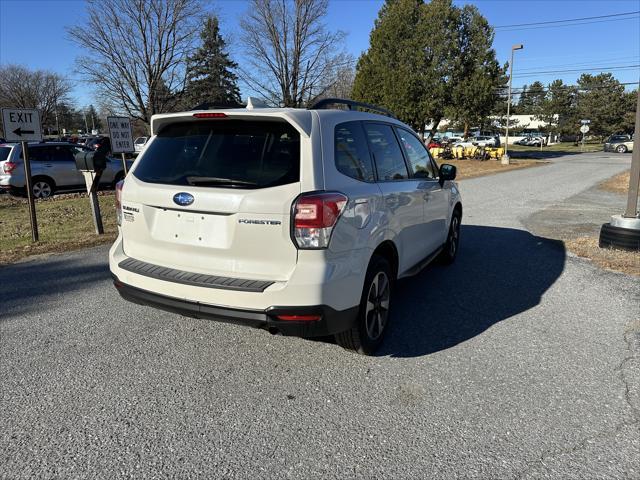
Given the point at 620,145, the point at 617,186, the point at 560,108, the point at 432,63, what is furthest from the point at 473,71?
the point at 560,108

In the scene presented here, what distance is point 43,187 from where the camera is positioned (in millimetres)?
14023

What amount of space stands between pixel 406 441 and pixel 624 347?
2.28m

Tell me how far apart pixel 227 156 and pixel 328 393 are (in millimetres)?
1704

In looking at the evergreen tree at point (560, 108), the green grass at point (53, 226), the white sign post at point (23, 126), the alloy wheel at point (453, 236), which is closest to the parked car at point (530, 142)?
the evergreen tree at point (560, 108)

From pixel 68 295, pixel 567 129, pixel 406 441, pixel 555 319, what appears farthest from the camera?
pixel 567 129

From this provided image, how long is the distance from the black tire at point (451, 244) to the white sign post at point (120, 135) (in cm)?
666

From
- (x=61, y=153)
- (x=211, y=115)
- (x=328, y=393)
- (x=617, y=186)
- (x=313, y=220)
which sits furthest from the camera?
(x=617, y=186)

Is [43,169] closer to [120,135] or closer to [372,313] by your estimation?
[120,135]

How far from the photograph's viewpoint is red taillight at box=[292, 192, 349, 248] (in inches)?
111

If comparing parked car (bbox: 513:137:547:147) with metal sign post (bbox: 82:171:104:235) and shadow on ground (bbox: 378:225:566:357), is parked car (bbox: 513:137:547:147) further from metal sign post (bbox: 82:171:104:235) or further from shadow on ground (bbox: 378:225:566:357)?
metal sign post (bbox: 82:171:104:235)

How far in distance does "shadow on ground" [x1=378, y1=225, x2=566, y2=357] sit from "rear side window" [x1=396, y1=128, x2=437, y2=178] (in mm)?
1262

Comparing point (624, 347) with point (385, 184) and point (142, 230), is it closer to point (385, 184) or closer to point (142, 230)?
point (385, 184)

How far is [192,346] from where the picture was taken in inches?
145

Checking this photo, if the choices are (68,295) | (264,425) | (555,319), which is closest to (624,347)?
(555,319)
